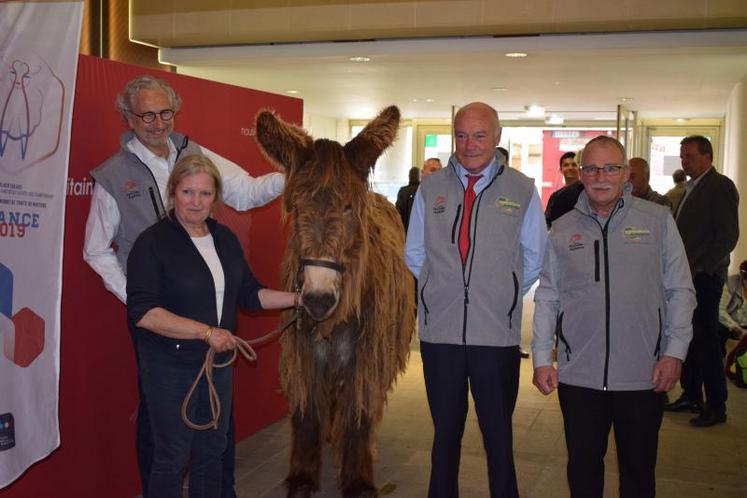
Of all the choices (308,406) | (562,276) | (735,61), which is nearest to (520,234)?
(562,276)

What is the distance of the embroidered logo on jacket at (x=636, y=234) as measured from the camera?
261 cm

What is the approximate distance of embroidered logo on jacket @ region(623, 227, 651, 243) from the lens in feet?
8.56

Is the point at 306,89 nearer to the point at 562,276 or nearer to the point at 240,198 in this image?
the point at 240,198

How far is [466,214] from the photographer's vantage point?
2.84 metres

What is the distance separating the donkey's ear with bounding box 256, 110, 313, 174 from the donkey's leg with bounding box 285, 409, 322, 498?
118cm

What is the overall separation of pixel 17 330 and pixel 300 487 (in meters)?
1.58

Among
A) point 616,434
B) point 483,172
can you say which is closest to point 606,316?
point 616,434

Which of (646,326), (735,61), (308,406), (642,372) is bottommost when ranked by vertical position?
(308,406)

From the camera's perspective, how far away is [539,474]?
13.2 feet

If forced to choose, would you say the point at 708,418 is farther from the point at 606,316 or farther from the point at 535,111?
the point at 535,111

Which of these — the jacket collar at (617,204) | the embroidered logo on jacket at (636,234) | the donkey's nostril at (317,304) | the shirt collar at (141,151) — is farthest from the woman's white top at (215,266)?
the embroidered logo on jacket at (636,234)

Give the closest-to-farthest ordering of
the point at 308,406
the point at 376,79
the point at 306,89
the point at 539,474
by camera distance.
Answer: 1. the point at 308,406
2. the point at 539,474
3. the point at 376,79
4. the point at 306,89

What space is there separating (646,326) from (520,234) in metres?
0.56

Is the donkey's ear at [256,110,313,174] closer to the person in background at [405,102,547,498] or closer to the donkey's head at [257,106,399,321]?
the donkey's head at [257,106,399,321]
